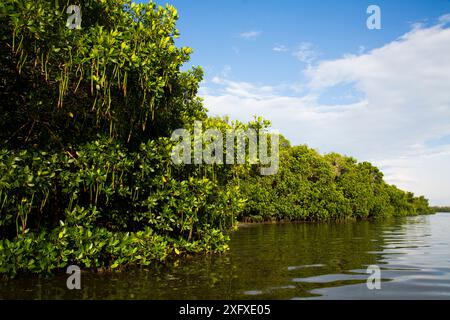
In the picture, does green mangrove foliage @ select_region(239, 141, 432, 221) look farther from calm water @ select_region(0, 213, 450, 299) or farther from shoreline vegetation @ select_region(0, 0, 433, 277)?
calm water @ select_region(0, 213, 450, 299)

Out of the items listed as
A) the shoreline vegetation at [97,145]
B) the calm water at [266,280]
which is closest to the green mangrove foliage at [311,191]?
the shoreline vegetation at [97,145]

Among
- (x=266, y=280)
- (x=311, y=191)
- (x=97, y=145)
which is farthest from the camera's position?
(x=311, y=191)

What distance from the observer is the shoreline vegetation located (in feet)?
24.4

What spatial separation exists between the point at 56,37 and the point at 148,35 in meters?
2.34

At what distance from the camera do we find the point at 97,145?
27.3ft

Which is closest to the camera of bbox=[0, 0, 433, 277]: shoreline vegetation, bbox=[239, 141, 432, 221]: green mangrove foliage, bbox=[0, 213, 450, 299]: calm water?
bbox=[0, 213, 450, 299]: calm water

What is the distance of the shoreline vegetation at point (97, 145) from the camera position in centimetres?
744

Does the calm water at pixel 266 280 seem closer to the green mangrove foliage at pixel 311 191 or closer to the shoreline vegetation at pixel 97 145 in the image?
the shoreline vegetation at pixel 97 145

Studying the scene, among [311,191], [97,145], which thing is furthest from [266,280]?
[311,191]

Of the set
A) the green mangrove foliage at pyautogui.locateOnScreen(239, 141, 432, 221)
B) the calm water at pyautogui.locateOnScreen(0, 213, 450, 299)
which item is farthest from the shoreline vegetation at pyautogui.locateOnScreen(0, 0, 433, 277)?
the green mangrove foliage at pyautogui.locateOnScreen(239, 141, 432, 221)

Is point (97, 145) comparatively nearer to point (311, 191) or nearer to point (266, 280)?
point (266, 280)

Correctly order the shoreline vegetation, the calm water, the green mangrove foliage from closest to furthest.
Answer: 1. the calm water
2. the shoreline vegetation
3. the green mangrove foliage
